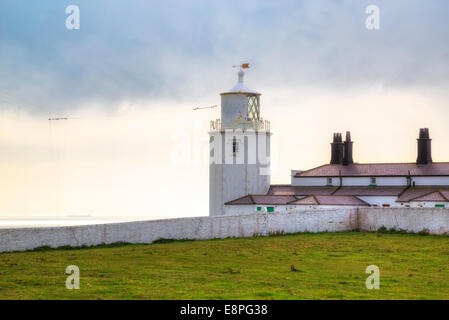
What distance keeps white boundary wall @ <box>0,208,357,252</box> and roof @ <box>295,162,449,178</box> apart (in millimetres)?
13130

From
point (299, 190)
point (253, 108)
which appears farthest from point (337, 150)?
point (253, 108)

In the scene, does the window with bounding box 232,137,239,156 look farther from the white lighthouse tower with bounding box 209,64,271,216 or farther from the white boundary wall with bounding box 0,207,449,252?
the white boundary wall with bounding box 0,207,449,252

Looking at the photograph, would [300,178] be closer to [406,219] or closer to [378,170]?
[378,170]

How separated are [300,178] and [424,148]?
25.5 ft

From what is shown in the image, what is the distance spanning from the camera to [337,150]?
59.0 m

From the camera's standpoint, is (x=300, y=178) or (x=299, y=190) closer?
(x=299, y=190)

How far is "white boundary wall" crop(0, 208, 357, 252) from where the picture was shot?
3050cm

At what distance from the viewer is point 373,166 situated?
56094mm

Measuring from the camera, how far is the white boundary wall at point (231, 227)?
30.9 metres

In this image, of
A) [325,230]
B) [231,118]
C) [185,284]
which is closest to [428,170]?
[231,118]

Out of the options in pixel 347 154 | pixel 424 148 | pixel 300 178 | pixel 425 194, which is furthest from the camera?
pixel 347 154

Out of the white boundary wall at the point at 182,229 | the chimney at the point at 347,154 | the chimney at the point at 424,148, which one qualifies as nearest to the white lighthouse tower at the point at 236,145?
the chimney at the point at 347,154
